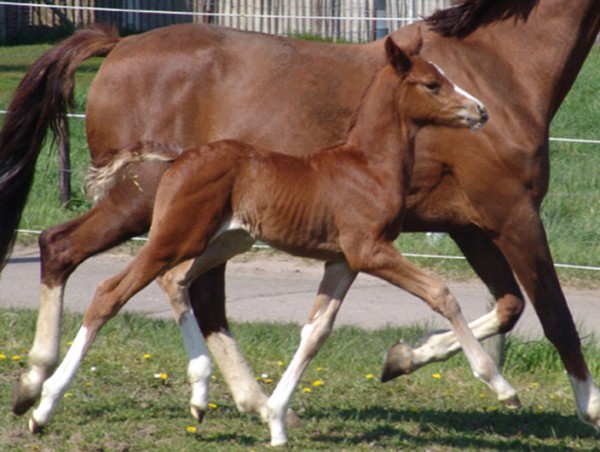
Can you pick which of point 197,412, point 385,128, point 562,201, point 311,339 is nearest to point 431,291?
point 311,339

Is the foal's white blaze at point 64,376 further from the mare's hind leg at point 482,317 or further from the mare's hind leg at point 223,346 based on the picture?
the mare's hind leg at point 482,317

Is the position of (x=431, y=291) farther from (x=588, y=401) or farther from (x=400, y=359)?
(x=588, y=401)

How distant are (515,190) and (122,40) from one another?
208 centimetres

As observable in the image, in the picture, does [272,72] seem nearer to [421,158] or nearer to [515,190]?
[421,158]

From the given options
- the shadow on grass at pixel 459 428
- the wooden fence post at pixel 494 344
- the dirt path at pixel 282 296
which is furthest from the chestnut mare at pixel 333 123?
the dirt path at pixel 282 296

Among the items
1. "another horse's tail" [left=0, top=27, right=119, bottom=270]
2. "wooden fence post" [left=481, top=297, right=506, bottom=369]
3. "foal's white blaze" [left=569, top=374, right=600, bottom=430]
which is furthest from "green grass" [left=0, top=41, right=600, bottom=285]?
"foal's white blaze" [left=569, top=374, right=600, bottom=430]

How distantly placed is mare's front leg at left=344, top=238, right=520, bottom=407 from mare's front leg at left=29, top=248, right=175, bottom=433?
0.82 meters

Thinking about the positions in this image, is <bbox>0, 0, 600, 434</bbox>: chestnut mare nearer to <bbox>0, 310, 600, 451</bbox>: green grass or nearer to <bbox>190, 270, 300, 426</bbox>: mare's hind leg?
<bbox>190, 270, 300, 426</bbox>: mare's hind leg

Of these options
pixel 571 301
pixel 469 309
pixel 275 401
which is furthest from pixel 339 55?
pixel 571 301

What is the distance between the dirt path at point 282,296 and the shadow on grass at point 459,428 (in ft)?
4.59

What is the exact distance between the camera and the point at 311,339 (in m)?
4.59

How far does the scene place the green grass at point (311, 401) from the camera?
190 inches

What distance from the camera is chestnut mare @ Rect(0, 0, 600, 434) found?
512 cm

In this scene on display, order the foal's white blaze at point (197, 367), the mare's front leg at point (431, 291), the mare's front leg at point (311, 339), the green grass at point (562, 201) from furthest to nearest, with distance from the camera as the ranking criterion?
the green grass at point (562, 201) < the foal's white blaze at point (197, 367) < the mare's front leg at point (311, 339) < the mare's front leg at point (431, 291)
